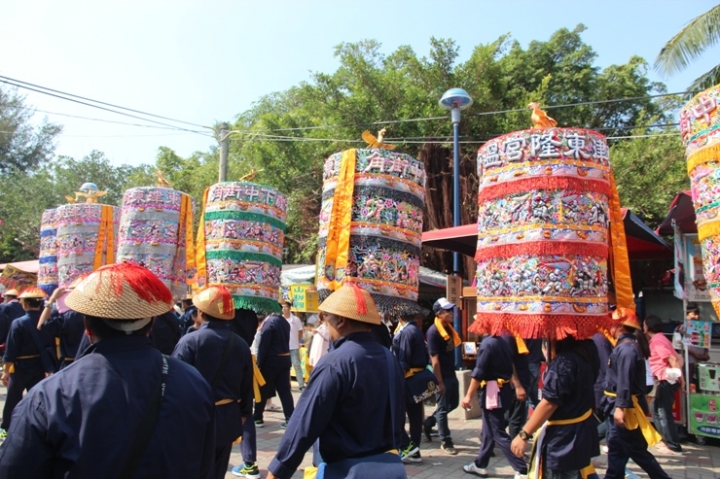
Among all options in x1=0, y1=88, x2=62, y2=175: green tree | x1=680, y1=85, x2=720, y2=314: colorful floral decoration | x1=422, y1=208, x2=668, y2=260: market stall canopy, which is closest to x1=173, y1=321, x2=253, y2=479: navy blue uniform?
x1=680, y1=85, x2=720, y2=314: colorful floral decoration

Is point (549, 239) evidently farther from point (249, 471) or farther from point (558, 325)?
point (249, 471)

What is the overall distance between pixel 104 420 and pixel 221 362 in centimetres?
254

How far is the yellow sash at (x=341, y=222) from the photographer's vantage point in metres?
5.02

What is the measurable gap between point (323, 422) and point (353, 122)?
13846 mm

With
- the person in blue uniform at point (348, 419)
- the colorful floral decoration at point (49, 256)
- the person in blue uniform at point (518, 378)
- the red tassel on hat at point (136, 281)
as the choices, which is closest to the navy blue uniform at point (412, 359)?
the person in blue uniform at point (518, 378)

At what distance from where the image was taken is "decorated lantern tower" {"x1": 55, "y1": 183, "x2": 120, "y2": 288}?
7902 mm

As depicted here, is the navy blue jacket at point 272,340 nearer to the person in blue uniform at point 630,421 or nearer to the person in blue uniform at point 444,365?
the person in blue uniform at point 444,365

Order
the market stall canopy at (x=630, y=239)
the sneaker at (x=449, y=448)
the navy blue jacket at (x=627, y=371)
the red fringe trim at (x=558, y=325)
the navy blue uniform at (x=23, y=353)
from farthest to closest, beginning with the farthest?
the market stall canopy at (x=630, y=239) < the navy blue uniform at (x=23, y=353) < the sneaker at (x=449, y=448) < the navy blue jacket at (x=627, y=371) < the red fringe trim at (x=558, y=325)

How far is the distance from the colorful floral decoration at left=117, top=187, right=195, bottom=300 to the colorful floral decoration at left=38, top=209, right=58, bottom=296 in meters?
2.71

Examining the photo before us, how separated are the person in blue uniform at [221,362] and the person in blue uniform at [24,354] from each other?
3.41m

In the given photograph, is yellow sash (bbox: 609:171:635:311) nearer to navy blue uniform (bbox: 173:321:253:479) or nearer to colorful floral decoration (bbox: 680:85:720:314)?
colorful floral decoration (bbox: 680:85:720:314)

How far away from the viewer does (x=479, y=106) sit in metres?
15.4

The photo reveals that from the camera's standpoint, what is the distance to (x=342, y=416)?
2.85m

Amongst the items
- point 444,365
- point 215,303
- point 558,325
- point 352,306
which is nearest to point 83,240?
point 215,303
